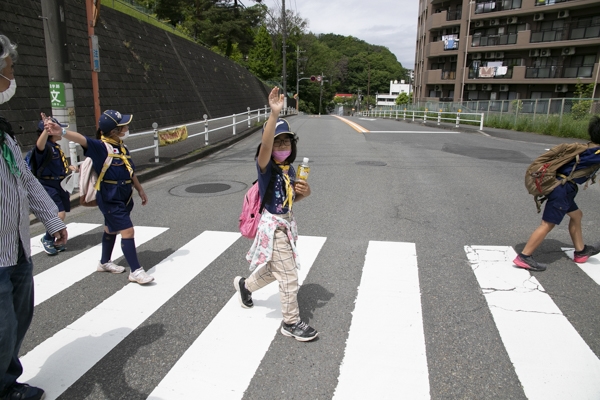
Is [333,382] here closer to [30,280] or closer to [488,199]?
[30,280]

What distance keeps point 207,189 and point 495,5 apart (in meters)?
37.5

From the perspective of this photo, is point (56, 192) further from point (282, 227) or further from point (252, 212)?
point (282, 227)

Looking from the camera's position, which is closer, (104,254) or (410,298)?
(410,298)

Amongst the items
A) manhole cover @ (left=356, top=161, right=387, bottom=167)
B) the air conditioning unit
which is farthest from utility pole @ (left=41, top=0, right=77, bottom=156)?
the air conditioning unit

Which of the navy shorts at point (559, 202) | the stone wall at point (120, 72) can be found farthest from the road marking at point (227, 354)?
the stone wall at point (120, 72)

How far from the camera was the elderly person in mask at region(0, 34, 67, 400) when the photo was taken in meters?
2.11

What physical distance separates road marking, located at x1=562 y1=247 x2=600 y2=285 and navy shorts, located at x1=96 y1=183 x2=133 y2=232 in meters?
4.74

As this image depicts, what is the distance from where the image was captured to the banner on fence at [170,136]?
457 inches

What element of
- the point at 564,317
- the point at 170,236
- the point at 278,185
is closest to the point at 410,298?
the point at 564,317

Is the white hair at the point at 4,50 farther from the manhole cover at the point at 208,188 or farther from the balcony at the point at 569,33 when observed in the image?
the balcony at the point at 569,33

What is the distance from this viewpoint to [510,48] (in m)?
35.4

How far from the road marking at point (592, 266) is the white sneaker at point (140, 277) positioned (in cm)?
447

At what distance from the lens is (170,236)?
5605mm

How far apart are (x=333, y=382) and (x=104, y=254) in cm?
293
